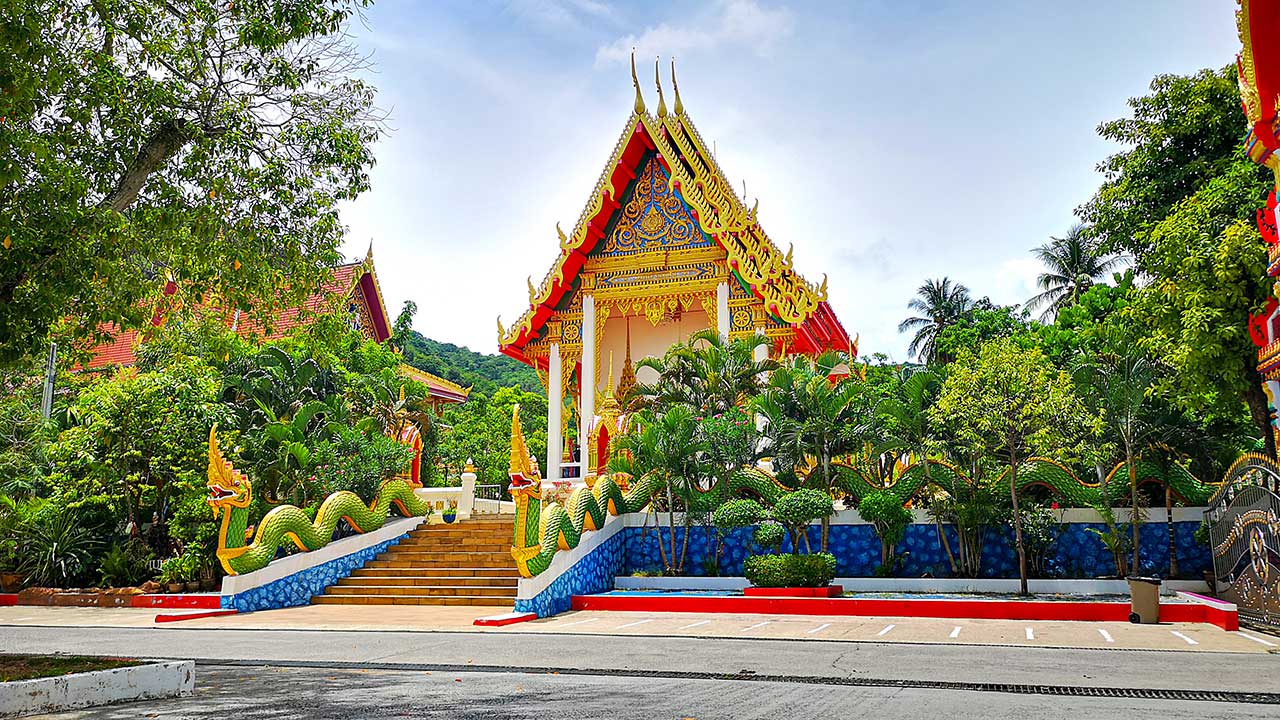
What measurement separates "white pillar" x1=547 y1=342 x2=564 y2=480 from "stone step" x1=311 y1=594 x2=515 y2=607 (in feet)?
18.1

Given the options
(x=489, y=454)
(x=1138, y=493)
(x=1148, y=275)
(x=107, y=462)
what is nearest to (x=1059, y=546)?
(x=1138, y=493)

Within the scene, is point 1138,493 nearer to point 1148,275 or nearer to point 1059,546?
point 1059,546

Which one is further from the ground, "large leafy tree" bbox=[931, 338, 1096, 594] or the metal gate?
"large leafy tree" bbox=[931, 338, 1096, 594]

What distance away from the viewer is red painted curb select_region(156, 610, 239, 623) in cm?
1070

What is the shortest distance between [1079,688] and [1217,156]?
9901 millimetres

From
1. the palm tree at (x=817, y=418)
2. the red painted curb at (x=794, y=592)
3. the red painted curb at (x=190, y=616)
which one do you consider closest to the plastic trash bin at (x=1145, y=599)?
the red painted curb at (x=794, y=592)

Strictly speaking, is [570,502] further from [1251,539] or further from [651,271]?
[1251,539]

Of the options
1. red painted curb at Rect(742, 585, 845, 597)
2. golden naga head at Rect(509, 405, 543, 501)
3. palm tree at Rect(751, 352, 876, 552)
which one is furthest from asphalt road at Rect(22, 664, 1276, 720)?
palm tree at Rect(751, 352, 876, 552)

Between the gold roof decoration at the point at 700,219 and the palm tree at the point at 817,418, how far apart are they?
3242mm

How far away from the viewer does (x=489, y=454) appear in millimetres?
27125

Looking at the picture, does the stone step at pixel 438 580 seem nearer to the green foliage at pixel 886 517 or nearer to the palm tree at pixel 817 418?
the palm tree at pixel 817 418

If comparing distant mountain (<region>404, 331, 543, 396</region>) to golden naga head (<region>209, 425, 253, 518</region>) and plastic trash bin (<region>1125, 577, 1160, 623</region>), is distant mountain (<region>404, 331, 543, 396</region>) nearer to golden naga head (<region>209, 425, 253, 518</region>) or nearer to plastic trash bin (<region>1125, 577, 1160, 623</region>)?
golden naga head (<region>209, 425, 253, 518</region>)

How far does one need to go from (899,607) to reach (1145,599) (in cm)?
242

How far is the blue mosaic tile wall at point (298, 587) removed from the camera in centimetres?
1173
